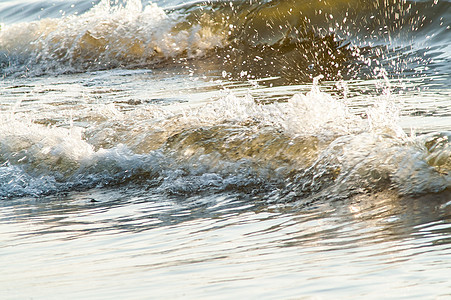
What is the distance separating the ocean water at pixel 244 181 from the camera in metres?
2.49

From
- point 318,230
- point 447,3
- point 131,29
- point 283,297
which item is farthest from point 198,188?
point 131,29

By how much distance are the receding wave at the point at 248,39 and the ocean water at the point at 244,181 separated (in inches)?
3.3

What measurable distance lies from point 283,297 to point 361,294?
0.24 meters

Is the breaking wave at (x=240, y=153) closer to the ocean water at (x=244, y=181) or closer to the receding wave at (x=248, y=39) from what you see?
the ocean water at (x=244, y=181)

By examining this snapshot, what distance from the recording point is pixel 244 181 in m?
4.37

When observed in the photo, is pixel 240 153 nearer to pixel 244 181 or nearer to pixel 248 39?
pixel 244 181

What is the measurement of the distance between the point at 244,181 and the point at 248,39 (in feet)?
27.1

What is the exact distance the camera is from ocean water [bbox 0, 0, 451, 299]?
2492mm

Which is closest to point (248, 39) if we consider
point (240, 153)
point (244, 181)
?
point (240, 153)

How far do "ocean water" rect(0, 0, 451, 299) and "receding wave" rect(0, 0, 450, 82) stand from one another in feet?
0.28

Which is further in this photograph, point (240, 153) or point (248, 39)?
point (248, 39)

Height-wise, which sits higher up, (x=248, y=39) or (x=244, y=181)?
(x=244, y=181)

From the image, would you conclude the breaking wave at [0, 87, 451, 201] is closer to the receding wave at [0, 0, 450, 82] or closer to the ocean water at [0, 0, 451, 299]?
the ocean water at [0, 0, 451, 299]

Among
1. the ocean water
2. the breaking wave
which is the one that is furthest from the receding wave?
the breaking wave
